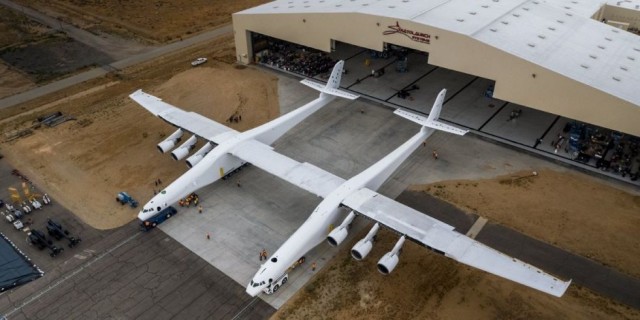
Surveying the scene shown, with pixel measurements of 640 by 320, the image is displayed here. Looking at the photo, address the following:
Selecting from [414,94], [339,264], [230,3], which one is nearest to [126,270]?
[339,264]

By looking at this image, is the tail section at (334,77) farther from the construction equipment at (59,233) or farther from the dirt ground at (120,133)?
the construction equipment at (59,233)

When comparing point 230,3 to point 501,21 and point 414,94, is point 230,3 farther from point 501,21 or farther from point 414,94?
point 501,21

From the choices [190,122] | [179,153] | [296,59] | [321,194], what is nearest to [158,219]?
[179,153]

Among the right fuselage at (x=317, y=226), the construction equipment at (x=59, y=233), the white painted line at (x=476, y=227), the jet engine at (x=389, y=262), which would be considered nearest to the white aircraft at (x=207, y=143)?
the construction equipment at (x=59, y=233)

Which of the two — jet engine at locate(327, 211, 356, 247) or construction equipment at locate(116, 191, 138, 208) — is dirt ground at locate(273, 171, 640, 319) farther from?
construction equipment at locate(116, 191, 138, 208)

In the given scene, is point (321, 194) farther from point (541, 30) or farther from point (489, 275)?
point (541, 30)
